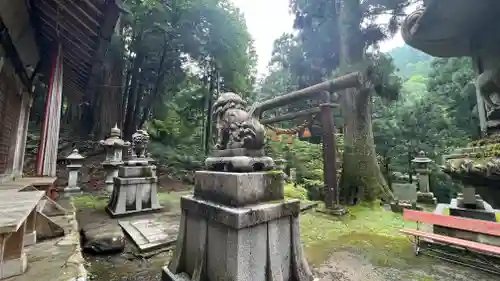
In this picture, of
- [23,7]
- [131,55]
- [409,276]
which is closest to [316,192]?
[409,276]

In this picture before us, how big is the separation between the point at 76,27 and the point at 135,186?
3624 millimetres

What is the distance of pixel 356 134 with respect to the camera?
8.16 metres

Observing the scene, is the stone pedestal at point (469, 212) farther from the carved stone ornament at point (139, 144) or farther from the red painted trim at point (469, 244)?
the carved stone ornament at point (139, 144)

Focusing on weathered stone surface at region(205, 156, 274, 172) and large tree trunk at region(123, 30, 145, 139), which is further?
large tree trunk at region(123, 30, 145, 139)

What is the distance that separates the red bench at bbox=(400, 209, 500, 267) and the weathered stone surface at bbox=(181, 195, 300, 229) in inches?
98.4

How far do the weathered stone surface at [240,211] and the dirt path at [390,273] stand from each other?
1.20 metres

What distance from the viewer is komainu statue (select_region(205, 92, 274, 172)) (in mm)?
2541

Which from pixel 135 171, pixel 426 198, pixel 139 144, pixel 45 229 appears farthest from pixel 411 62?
pixel 45 229

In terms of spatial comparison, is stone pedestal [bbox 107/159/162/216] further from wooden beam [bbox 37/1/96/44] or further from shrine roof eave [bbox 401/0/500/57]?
shrine roof eave [bbox 401/0/500/57]

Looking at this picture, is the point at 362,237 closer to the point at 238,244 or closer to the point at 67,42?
the point at 238,244

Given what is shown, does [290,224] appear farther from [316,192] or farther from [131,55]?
[131,55]

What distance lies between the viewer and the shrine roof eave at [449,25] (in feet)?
8.35

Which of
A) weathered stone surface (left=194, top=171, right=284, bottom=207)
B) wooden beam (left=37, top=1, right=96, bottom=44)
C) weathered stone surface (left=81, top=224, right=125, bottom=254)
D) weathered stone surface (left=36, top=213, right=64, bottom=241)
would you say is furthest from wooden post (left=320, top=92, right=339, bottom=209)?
weathered stone surface (left=36, top=213, right=64, bottom=241)

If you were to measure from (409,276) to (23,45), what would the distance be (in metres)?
7.77
